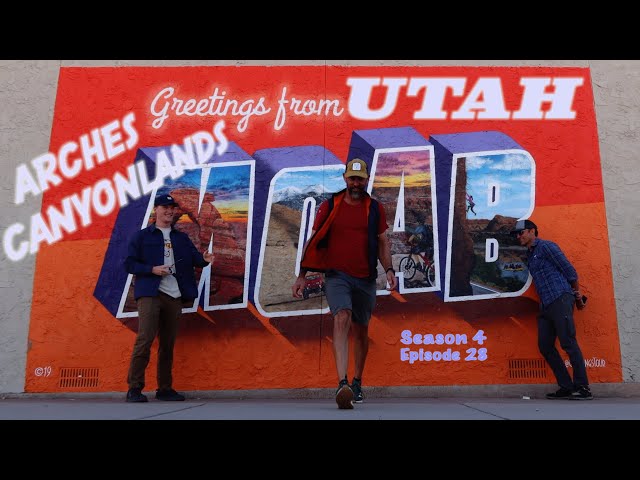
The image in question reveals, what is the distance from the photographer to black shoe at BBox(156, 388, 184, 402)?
6.81 meters

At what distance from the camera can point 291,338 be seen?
717 centimetres

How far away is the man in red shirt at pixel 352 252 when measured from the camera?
19.4 feet

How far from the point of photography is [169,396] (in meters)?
6.82

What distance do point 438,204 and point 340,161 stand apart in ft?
3.54

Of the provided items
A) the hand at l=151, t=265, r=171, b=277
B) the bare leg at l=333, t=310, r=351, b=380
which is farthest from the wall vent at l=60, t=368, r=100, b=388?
the bare leg at l=333, t=310, r=351, b=380

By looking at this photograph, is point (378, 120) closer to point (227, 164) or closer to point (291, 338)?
point (227, 164)

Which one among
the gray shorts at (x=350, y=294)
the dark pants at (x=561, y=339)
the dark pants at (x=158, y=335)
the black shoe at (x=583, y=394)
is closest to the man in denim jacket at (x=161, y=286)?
the dark pants at (x=158, y=335)

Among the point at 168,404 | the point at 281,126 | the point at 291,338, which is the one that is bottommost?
the point at 168,404

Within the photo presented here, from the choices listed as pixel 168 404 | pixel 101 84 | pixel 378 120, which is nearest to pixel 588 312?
pixel 378 120

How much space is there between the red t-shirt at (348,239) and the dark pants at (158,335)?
175cm

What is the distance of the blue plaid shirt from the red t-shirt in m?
1.97

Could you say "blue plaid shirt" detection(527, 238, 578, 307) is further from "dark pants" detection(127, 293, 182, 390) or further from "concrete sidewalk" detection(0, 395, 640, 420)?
"dark pants" detection(127, 293, 182, 390)

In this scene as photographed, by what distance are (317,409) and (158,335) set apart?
6.66ft

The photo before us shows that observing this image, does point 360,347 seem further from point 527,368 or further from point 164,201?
point 164,201
